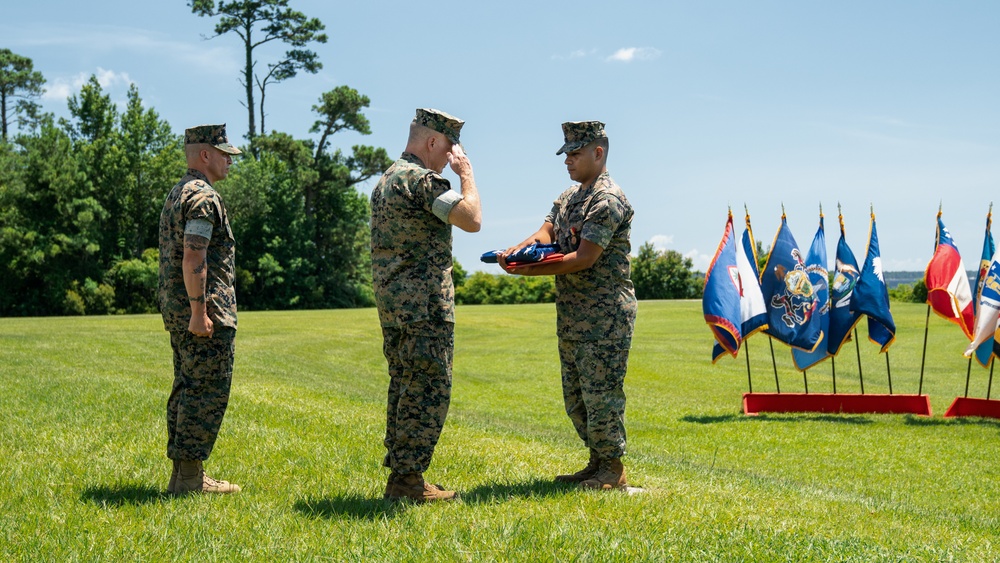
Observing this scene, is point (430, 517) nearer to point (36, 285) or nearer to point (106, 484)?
point (106, 484)

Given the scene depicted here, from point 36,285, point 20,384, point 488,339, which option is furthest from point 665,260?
point 20,384

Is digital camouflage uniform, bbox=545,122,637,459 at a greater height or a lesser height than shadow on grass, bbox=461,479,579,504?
greater

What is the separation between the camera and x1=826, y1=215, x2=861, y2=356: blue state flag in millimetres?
13227

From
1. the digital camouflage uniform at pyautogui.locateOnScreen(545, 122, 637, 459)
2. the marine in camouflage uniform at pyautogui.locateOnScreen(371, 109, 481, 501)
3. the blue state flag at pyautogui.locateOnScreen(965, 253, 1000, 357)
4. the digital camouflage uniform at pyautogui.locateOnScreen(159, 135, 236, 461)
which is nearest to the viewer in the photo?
the marine in camouflage uniform at pyautogui.locateOnScreen(371, 109, 481, 501)

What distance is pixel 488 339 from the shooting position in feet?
92.8

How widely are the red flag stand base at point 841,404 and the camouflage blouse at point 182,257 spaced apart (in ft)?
33.7

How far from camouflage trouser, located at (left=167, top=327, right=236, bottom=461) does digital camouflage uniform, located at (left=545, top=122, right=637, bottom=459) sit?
2073mm

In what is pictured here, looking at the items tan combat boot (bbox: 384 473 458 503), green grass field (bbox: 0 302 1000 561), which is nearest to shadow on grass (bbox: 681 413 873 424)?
green grass field (bbox: 0 302 1000 561)

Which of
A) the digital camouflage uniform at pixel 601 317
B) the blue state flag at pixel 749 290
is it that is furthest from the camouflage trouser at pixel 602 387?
the blue state flag at pixel 749 290

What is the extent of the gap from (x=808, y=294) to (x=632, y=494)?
8701 millimetres

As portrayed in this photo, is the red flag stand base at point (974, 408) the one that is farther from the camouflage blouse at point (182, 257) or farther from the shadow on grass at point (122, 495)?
the shadow on grass at point (122, 495)

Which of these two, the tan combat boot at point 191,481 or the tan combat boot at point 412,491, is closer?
the tan combat boot at point 412,491

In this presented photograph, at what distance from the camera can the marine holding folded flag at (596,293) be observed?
5.28 metres

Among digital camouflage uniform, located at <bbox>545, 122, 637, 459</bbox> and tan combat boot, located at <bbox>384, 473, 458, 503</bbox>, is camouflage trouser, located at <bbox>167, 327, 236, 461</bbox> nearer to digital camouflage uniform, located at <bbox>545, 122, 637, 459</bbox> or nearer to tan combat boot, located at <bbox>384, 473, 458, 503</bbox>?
tan combat boot, located at <bbox>384, 473, 458, 503</bbox>
